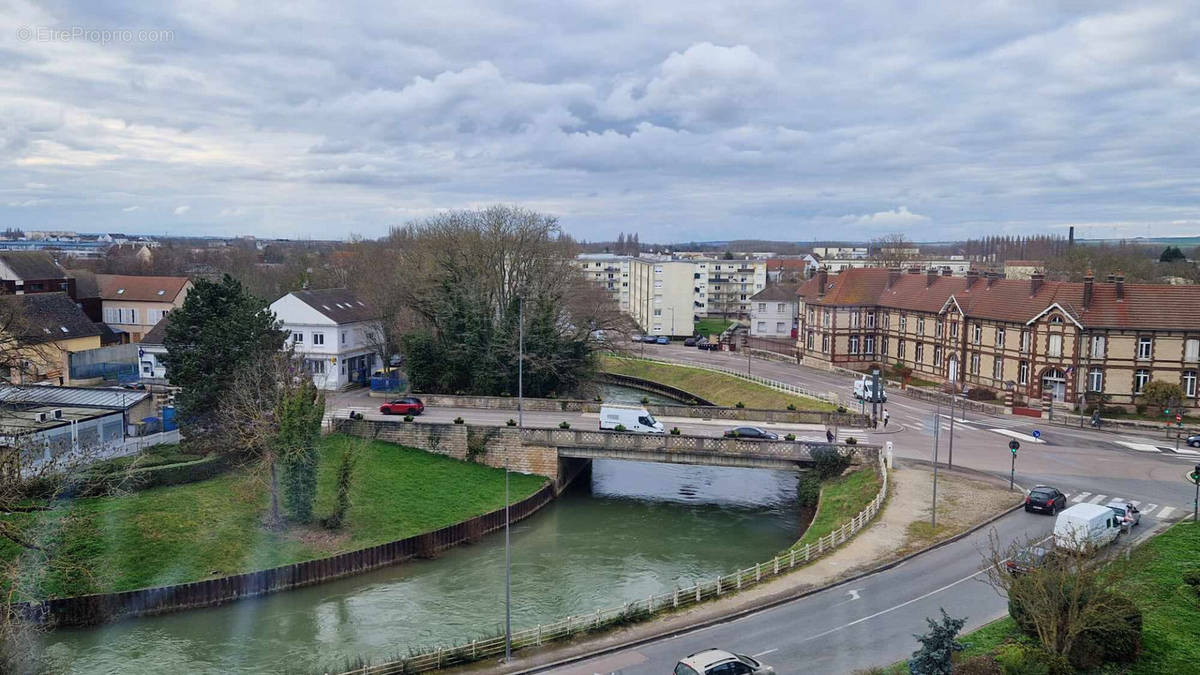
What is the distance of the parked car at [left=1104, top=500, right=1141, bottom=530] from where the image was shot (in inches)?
1227

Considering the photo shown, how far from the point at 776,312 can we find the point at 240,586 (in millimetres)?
75658

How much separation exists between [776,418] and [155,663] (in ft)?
115

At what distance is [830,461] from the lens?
40.9 m

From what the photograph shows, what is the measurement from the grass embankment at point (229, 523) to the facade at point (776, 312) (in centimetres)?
5910

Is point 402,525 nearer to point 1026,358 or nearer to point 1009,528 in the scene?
point 1009,528

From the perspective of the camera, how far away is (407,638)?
90.9ft

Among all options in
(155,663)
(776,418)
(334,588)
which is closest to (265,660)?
(155,663)

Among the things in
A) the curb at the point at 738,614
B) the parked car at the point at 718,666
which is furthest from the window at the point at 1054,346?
the parked car at the point at 718,666

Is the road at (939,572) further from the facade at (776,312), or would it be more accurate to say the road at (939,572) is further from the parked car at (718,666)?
the facade at (776,312)

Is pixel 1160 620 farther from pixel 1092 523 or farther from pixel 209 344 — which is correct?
pixel 209 344

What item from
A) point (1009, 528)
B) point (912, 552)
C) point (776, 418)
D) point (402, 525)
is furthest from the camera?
point (776, 418)

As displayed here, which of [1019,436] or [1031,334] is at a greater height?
[1031,334]

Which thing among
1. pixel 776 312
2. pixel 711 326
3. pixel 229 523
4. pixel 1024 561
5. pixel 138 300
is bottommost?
pixel 229 523

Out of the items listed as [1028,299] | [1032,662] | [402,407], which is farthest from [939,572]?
[1028,299]
